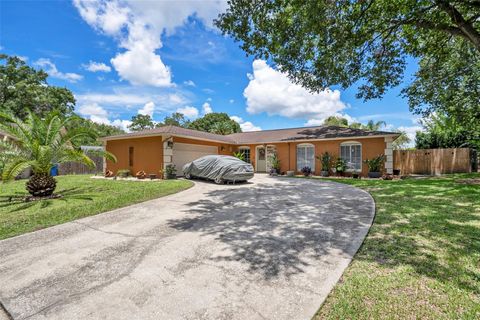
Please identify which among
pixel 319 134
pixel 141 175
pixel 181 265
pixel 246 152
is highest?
pixel 319 134

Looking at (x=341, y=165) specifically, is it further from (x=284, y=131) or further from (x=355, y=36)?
(x=355, y=36)

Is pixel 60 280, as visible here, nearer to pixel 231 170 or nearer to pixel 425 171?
pixel 231 170

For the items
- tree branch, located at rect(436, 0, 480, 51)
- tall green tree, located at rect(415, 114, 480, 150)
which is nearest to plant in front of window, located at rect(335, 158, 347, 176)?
tall green tree, located at rect(415, 114, 480, 150)

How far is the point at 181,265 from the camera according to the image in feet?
10.8

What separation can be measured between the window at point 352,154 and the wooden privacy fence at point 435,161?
3.78m

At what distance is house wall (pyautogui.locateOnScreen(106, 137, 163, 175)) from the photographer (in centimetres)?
1438

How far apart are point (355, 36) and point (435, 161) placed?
44.4 feet

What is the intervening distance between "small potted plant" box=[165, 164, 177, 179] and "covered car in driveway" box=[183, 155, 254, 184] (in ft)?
4.67

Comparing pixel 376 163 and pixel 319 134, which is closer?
pixel 376 163

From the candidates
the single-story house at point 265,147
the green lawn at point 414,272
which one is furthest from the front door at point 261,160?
the green lawn at point 414,272

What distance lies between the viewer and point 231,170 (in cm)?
1168

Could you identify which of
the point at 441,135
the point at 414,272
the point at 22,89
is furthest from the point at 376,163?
the point at 22,89

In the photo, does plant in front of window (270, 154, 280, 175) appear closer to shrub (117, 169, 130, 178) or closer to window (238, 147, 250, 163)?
window (238, 147, 250, 163)

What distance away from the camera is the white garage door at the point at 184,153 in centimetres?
1490
